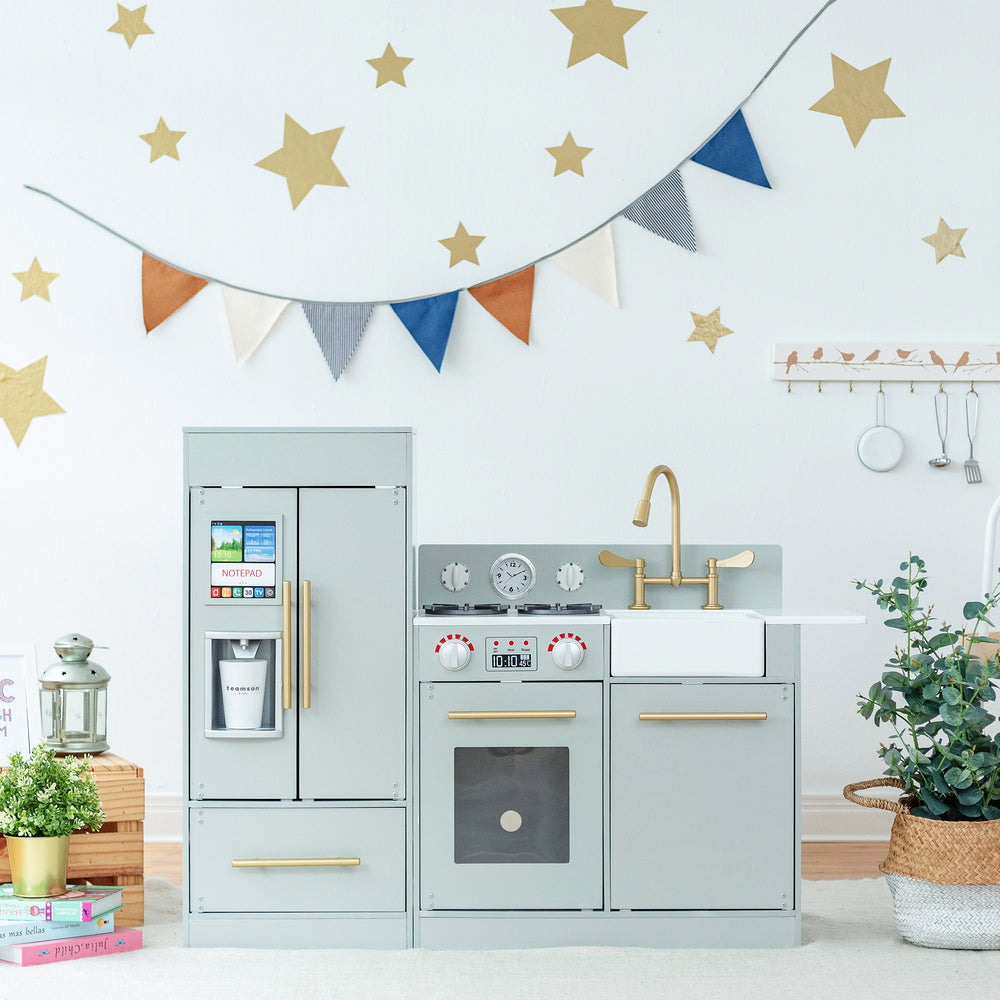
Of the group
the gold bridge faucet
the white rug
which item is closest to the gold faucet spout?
the gold bridge faucet

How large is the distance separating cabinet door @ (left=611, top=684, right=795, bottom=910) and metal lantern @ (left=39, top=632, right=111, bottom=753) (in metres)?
1.24

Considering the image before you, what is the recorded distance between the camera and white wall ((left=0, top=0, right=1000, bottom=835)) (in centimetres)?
305

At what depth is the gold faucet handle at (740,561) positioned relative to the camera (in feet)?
8.21

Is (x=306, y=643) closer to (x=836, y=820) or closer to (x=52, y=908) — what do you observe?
(x=52, y=908)

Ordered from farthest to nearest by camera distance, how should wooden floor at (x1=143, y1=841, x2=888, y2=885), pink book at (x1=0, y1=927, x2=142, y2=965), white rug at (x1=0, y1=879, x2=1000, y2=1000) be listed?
wooden floor at (x1=143, y1=841, x2=888, y2=885) < pink book at (x1=0, y1=927, x2=142, y2=965) < white rug at (x1=0, y1=879, x2=1000, y2=1000)

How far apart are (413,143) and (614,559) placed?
1.37 metres

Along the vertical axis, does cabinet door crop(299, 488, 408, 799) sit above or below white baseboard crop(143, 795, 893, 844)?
above

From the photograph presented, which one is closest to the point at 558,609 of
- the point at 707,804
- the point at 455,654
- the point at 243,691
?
the point at 455,654

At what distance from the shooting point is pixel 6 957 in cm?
214

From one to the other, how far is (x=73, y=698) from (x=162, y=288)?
1176mm

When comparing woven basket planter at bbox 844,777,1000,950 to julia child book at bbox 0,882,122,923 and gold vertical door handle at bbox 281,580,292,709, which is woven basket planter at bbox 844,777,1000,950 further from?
julia child book at bbox 0,882,122,923

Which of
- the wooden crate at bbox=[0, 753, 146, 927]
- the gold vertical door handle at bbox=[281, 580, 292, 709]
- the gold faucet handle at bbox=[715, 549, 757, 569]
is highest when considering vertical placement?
the gold faucet handle at bbox=[715, 549, 757, 569]

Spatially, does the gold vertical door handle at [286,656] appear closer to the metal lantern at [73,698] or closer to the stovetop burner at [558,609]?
the stovetop burner at [558,609]

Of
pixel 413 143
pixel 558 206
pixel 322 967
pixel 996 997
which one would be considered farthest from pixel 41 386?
pixel 996 997
